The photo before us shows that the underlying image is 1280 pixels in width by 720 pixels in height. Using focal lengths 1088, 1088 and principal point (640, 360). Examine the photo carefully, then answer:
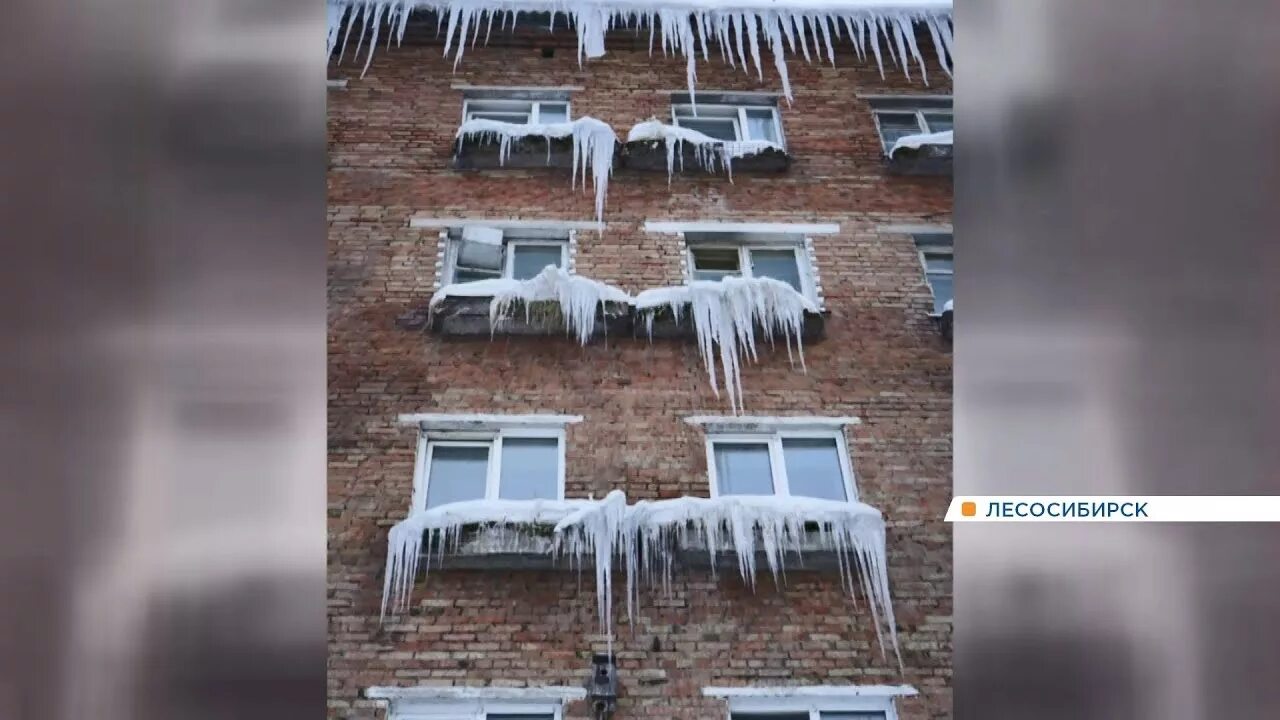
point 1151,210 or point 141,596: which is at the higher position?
point 1151,210

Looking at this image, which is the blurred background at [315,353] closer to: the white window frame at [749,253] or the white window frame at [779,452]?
the white window frame at [779,452]

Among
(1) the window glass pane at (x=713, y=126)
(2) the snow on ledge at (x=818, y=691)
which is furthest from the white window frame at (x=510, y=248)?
(2) the snow on ledge at (x=818, y=691)

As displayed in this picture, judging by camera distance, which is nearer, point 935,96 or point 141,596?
point 141,596

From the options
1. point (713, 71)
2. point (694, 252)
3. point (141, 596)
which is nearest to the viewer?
point (141, 596)

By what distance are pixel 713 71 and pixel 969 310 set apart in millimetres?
1768

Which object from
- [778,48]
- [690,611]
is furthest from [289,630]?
[778,48]

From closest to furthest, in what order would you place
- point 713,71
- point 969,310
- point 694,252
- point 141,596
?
point 141,596 → point 969,310 → point 694,252 → point 713,71

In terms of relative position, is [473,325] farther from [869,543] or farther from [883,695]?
[883,695]

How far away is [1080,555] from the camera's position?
3.12 m

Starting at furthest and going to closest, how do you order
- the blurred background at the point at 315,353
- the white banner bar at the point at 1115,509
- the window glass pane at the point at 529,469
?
the window glass pane at the point at 529,469 → the white banner bar at the point at 1115,509 → the blurred background at the point at 315,353

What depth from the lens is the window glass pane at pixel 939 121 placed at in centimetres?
418

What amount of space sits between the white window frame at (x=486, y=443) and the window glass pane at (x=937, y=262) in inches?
58.9

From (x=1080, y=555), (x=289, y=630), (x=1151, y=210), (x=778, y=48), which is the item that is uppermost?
(x=778, y=48)

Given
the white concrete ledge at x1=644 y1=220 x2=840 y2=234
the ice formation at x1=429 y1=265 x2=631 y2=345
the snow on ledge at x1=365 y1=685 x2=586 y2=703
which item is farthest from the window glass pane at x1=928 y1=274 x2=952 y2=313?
the snow on ledge at x1=365 y1=685 x2=586 y2=703
